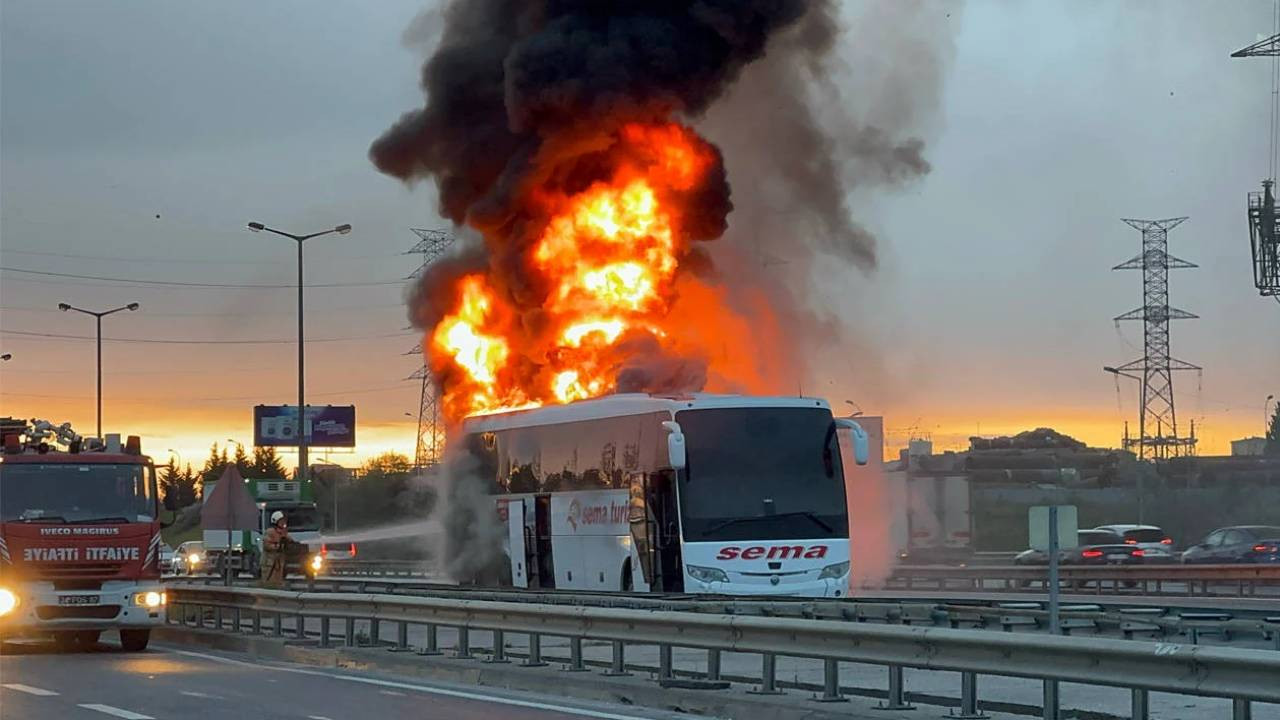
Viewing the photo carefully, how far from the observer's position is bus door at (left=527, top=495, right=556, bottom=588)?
3142cm

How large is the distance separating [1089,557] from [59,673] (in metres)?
32.8

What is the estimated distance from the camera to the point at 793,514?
27047 millimetres

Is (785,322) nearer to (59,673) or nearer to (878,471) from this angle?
(878,471)

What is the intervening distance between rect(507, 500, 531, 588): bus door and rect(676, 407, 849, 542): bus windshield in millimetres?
6243

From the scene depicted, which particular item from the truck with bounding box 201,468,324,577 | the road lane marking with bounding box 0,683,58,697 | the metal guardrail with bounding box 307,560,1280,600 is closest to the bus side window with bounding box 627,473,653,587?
the truck with bounding box 201,468,324,577

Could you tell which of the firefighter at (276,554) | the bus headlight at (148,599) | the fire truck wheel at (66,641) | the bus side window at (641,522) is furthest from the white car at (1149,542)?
the bus headlight at (148,599)

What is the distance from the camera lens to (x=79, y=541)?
78.7 ft

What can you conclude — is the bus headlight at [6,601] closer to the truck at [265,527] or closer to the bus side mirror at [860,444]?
the truck at [265,527]

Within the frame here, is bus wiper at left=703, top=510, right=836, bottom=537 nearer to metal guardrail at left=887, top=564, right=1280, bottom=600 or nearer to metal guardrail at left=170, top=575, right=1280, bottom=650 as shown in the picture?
metal guardrail at left=170, top=575, right=1280, bottom=650

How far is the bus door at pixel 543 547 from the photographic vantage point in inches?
1237

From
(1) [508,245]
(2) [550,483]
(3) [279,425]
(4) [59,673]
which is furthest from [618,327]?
(3) [279,425]

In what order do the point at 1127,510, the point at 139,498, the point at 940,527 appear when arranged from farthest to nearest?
1. the point at 1127,510
2. the point at 940,527
3. the point at 139,498

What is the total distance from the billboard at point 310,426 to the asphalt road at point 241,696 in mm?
73461

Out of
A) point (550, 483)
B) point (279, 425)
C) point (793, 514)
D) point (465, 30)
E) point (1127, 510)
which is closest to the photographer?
point (793, 514)
